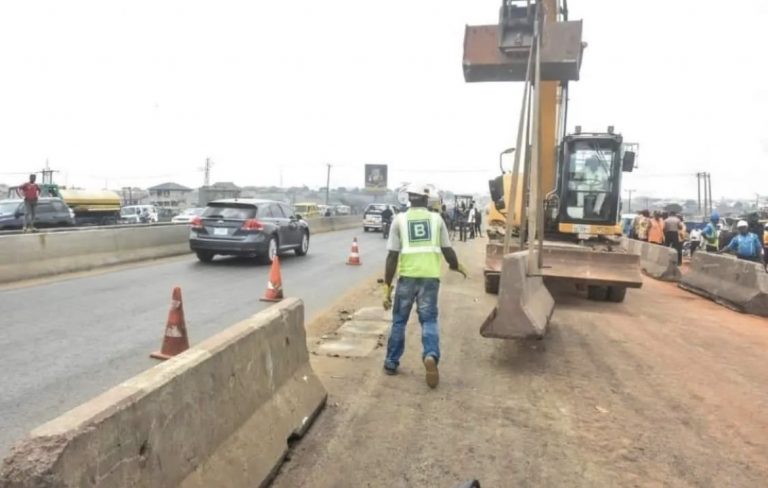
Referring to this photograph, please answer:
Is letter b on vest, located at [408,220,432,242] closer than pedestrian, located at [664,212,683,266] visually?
Yes

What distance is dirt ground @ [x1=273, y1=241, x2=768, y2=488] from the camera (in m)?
3.85

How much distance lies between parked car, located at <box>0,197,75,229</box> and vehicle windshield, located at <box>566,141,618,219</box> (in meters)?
18.6

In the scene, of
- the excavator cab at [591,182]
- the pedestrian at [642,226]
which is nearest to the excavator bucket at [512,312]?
the excavator cab at [591,182]

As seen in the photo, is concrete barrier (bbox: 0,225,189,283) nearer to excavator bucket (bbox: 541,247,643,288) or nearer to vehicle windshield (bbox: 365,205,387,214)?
excavator bucket (bbox: 541,247,643,288)

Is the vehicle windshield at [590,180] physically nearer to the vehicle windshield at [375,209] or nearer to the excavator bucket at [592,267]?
the excavator bucket at [592,267]

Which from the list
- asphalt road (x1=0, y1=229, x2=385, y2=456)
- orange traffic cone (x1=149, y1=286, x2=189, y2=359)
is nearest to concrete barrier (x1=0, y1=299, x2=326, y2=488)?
asphalt road (x1=0, y1=229, x2=385, y2=456)

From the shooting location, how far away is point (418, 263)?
18.8 ft

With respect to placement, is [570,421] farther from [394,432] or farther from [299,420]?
[299,420]

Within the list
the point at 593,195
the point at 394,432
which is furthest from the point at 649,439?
the point at 593,195

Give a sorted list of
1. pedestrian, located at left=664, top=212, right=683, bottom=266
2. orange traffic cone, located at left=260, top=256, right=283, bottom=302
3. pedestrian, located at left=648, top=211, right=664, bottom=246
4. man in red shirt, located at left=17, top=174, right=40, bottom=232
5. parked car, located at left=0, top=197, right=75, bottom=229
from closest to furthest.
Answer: orange traffic cone, located at left=260, top=256, right=283, bottom=302
man in red shirt, located at left=17, top=174, right=40, bottom=232
pedestrian, located at left=664, top=212, right=683, bottom=266
pedestrian, located at left=648, top=211, right=664, bottom=246
parked car, located at left=0, top=197, right=75, bottom=229

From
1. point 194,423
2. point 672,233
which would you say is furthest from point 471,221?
point 194,423

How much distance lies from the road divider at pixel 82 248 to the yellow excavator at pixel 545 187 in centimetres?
876

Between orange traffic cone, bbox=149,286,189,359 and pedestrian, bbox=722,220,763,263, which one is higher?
pedestrian, bbox=722,220,763,263

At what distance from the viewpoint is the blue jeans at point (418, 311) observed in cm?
565
